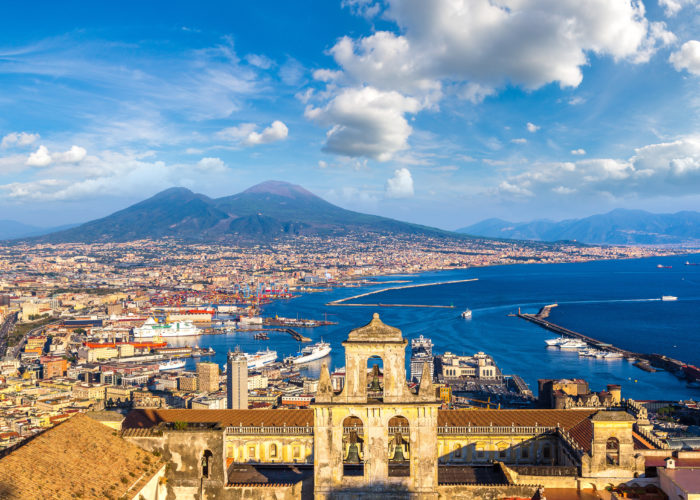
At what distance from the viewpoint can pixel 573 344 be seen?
179 ft

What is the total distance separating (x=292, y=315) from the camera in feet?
269

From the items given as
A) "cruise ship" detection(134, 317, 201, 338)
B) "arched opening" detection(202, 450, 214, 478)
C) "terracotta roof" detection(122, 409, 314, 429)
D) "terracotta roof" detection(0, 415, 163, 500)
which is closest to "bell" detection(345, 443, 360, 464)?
"arched opening" detection(202, 450, 214, 478)

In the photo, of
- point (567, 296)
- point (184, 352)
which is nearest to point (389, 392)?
point (184, 352)

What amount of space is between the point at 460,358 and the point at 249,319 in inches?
1449

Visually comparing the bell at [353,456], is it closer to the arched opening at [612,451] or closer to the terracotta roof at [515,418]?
the arched opening at [612,451]

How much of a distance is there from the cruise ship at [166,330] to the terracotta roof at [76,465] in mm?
64283

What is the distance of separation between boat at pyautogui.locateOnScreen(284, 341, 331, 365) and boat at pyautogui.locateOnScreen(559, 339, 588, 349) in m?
21.2

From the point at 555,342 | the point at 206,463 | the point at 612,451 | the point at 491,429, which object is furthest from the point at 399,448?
the point at 555,342

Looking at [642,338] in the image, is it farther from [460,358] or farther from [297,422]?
[297,422]

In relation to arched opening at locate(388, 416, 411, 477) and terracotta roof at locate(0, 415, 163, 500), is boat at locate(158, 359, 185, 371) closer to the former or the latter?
arched opening at locate(388, 416, 411, 477)

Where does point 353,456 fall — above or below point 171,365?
above

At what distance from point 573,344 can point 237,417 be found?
155 feet

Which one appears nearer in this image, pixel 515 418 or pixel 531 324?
pixel 515 418

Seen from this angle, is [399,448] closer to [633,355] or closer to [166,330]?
[633,355]
